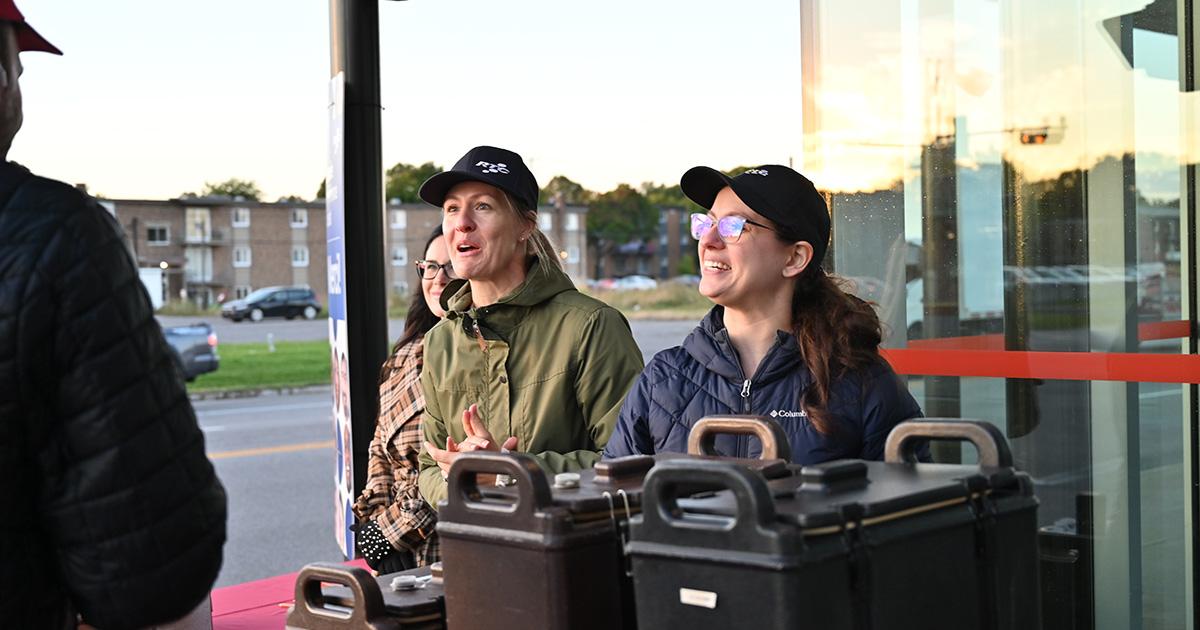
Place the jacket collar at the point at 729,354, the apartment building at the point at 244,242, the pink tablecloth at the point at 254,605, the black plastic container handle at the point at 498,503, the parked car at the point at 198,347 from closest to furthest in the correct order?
the black plastic container handle at the point at 498,503
the jacket collar at the point at 729,354
the pink tablecloth at the point at 254,605
the parked car at the point at 198,347
the apartment building at the point at 244,242

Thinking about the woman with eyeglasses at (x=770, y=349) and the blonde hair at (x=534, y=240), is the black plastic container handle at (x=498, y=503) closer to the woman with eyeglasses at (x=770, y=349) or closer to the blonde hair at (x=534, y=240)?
the woman with eyeglasses at (x=770, y=349)

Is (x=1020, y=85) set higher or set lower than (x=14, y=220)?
higher

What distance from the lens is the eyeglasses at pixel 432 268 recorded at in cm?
465

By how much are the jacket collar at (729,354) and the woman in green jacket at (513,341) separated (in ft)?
1.38

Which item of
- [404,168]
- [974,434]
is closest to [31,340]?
[974,434]

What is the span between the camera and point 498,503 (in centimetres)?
192

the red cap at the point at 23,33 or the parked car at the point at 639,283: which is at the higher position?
the parked car at the point at 639,283

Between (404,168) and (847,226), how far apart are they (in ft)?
52.6

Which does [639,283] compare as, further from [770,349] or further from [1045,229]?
[770,349]

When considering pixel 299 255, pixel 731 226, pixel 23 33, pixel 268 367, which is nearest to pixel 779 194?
pixel 731 226

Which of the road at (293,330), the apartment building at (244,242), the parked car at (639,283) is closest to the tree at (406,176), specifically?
the apartment building at (244,242)

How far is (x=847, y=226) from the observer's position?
181 inches

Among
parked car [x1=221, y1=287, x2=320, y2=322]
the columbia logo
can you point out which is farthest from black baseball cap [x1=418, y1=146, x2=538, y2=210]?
parked car [x1=221, y1=287, x2=320, y2=322]

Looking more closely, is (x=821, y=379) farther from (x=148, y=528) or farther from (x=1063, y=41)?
(x=1063, y=41)
